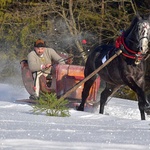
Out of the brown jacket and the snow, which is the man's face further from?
the snow

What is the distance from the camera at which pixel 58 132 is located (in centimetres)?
716

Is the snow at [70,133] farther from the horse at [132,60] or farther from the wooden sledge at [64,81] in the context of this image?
the wooden sledge at [64,81]

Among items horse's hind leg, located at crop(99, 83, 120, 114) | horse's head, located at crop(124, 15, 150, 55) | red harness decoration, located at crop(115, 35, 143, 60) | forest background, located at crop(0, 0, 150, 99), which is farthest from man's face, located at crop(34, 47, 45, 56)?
forest background, located at crop(0, 0, 150, 99)

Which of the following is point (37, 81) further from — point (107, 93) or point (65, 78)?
point (107, 93)

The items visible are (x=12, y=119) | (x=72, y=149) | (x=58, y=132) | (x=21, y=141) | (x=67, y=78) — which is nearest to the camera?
(x=72, y=149)

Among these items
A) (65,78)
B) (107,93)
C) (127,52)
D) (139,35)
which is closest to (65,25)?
(107,93)

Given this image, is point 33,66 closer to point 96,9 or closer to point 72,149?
point 72,149

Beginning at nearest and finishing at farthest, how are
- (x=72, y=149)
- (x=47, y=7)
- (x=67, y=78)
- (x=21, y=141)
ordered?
(x=72, y=149) < (x=21, y=141) < (x=67, y=78) < (x=47, y=7)

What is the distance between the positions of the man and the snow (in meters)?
2.33

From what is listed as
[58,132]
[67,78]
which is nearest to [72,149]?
[58,132]

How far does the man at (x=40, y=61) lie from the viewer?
40.2ft

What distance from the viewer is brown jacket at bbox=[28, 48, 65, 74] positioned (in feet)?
40.2

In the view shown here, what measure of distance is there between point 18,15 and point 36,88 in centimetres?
1026

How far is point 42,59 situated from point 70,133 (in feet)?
17.8
